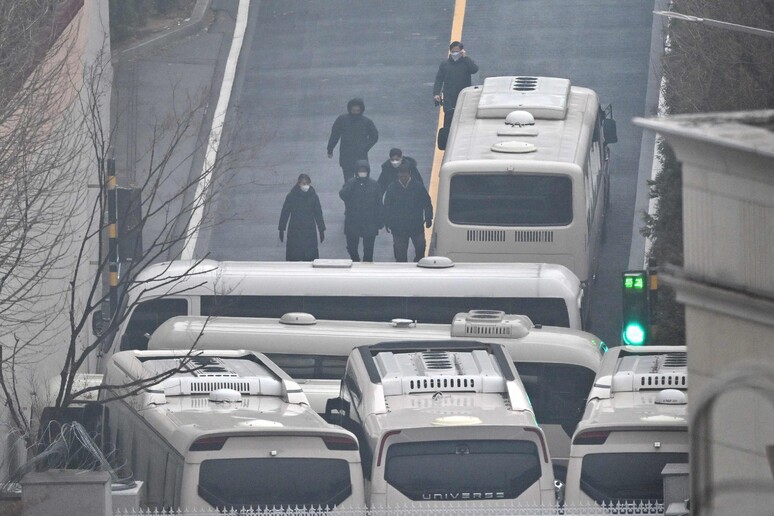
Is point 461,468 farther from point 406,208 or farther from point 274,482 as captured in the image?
point 406,208

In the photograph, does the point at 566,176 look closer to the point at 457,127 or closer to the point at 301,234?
the point at 457,127

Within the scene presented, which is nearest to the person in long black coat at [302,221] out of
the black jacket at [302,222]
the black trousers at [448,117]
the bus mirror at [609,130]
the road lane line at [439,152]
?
the black jacket at [302,222]

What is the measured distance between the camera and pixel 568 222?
23.9m

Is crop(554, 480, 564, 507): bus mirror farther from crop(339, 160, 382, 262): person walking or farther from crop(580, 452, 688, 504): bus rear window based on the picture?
crop(339, 160, 382, 262): person walking

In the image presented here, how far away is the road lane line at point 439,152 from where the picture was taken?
29.7 metres

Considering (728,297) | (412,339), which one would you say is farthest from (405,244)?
(728,297)

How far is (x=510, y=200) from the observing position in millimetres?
24188

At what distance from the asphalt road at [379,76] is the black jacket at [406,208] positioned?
1976mm

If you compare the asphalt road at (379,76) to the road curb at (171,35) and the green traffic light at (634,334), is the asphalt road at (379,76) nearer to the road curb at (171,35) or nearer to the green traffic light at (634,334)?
the road curb at (171,35)

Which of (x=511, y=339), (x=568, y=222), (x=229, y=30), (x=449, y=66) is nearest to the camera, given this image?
(x=511, y=339)

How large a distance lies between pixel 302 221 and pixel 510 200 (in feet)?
11.5

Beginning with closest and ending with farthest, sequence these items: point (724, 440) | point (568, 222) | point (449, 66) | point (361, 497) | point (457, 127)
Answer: point (724, 440), point (361, 497), point (568, 222), point (457, 127), point (449, 66)

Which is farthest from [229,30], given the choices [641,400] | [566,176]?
[641,400]

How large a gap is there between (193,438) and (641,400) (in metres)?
4.13
